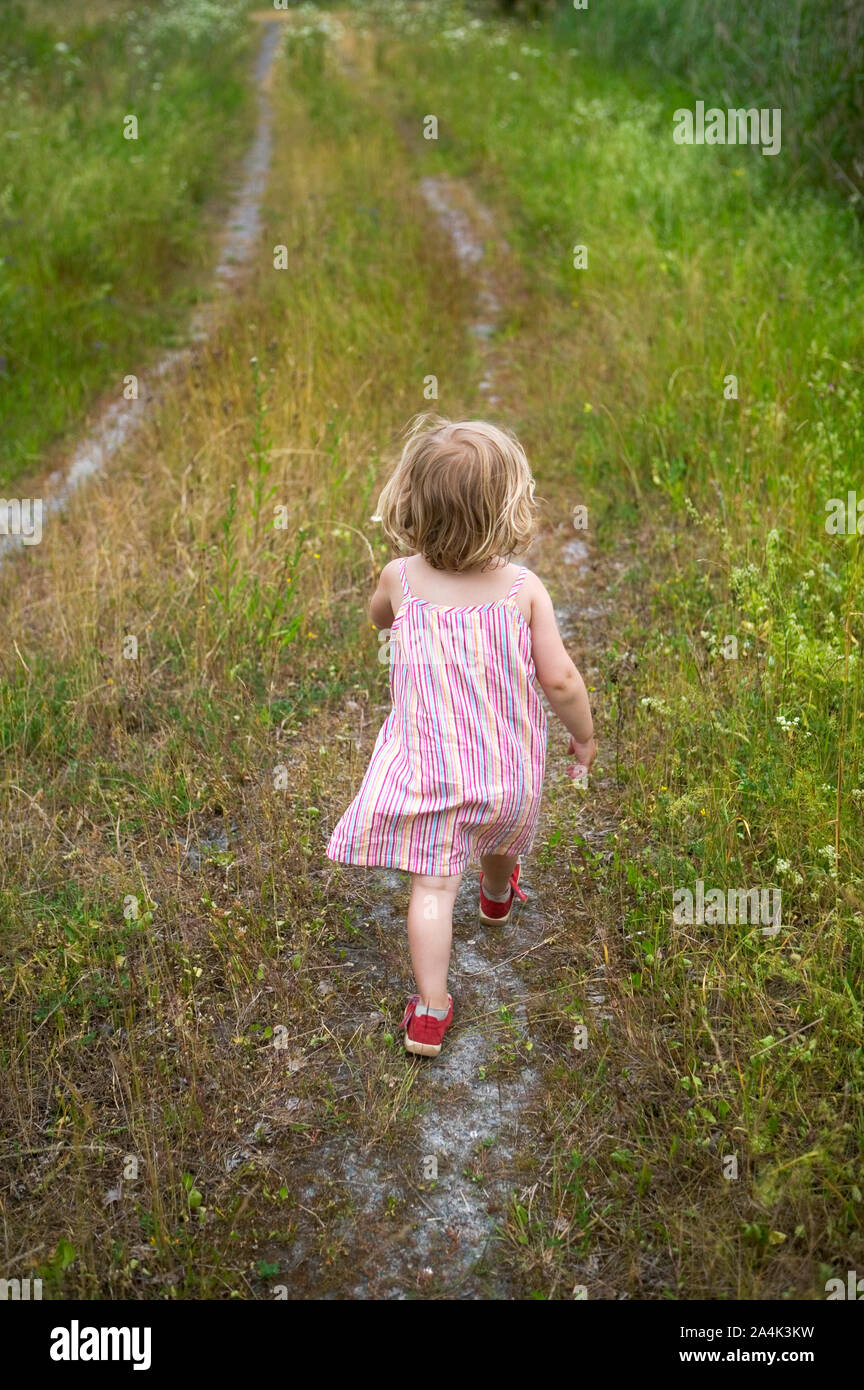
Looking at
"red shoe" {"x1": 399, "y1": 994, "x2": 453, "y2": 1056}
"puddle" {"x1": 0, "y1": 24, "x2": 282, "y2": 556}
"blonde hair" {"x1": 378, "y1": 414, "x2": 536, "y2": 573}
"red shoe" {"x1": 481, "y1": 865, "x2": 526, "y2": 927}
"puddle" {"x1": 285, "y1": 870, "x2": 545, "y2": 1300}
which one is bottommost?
"puddle" {"x1": 285, "y1": 870, "x2": 545, "y2": 1300}

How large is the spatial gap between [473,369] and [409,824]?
459 cm

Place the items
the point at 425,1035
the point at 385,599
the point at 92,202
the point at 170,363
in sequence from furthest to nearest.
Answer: the point at 92,202
the point at 170,363
the point at 385,599
the point at 425,1035

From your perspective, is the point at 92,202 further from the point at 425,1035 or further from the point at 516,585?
the point at 425,1035

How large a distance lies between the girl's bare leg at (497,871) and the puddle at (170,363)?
10.2 ft

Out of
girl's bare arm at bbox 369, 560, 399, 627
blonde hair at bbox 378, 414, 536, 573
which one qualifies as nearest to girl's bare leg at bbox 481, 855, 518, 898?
girl's bare arm at bbox 369, 560, 399, 627

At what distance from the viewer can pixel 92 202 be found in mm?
8742

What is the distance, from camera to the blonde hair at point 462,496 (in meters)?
2.47

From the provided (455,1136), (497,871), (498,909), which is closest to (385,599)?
(497,871)

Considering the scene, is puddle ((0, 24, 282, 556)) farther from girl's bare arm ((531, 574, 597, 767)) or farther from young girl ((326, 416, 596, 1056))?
girl's bare arm ((531, 574, 597, 767))

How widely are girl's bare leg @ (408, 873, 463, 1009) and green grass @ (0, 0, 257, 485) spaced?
406 cm

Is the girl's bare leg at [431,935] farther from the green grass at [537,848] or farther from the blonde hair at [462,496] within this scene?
the blonde hair at [462,496]

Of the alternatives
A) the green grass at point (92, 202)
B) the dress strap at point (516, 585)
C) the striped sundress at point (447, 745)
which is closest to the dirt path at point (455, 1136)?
the striped sundress at point (447, 745)

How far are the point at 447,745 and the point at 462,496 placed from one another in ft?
1.89

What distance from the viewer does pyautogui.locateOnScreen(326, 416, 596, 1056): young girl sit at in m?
2.54
